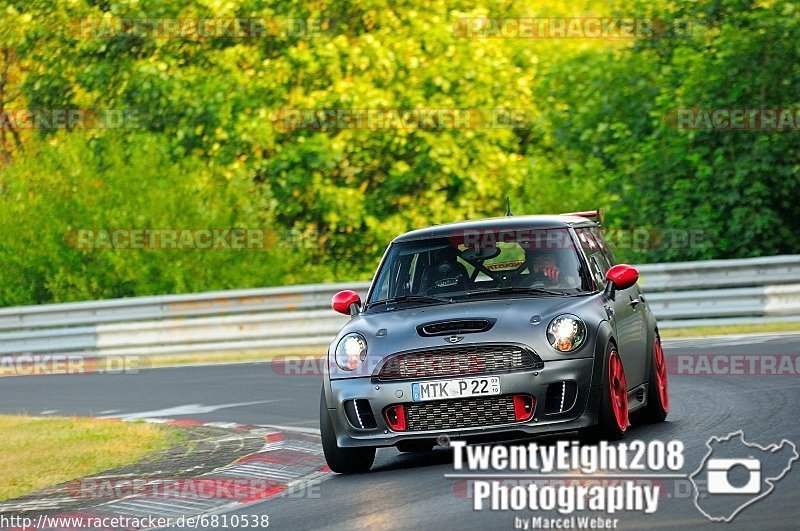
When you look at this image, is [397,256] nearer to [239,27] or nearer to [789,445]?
[789,445]

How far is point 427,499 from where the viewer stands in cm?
846

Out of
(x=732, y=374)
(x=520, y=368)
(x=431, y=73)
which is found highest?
(x=431, y=73)

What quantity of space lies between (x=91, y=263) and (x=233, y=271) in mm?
2361

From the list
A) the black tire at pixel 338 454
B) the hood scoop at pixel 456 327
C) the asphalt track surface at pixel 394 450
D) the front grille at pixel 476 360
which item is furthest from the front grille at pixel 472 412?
the black tire at pixel 338 454

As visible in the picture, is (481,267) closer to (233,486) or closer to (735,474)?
(233,486)

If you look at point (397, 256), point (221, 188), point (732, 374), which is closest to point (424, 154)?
point (221, 188)

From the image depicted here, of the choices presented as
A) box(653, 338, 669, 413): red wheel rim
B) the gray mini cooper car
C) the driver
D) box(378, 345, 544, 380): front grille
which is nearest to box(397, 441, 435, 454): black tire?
the gray mini cooper car

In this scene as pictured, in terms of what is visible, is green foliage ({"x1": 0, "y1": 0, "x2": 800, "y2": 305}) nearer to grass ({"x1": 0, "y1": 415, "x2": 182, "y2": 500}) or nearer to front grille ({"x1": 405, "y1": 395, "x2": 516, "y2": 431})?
grass ({"x1": 0, "y1": 415, "x2": 182, "y2": 500})

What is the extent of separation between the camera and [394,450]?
11.0m

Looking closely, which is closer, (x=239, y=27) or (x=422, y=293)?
(x=422, y=293)

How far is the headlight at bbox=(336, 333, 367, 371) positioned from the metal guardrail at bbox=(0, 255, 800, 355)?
433 inches

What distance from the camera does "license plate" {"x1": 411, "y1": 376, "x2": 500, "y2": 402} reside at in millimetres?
9422

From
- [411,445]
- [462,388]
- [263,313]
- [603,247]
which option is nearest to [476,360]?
[462,388]

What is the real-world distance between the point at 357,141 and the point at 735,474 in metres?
20.7
